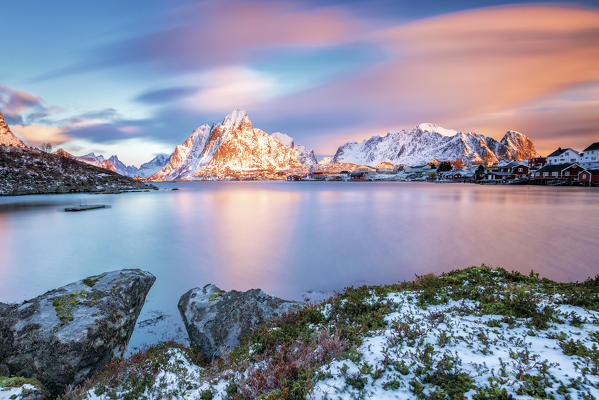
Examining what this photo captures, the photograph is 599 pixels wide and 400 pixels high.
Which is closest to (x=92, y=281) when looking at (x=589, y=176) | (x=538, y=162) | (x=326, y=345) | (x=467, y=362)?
(x=326, y=345)

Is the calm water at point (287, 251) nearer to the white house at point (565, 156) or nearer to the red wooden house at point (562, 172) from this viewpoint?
the red wooden house at point (562, 172)

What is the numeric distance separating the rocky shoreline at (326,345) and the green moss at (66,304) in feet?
0.08

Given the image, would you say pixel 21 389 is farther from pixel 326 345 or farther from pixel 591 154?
pixel 591 154

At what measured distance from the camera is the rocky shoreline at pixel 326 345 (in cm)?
437

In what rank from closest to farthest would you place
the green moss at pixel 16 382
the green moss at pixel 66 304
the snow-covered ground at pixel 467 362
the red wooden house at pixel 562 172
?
1. the snow-covered ground at pixel 467 362
2. the green moss at pixel 16 382
3. the green moss at pixel 66 304
4. the red wooden house at pixel 562 172

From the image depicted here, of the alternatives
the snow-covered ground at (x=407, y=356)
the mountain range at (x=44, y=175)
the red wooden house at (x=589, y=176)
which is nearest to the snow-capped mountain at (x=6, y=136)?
the mountain range at (x=44, y=175)

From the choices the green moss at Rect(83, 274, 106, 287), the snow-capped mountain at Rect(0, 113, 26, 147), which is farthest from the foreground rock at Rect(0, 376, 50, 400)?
the snow-capped mountain at Rect(0, 113, 26, 147)

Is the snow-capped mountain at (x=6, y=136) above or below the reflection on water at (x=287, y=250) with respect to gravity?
above

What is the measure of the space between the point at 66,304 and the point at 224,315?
4134 millimetres

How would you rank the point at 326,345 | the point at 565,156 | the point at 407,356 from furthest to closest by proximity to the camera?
the point at 565,156, the point at 326,345, the point at 407,356

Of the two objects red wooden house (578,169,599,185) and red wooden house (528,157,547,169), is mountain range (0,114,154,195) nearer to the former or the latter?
red wooden house (578,169,599,185)

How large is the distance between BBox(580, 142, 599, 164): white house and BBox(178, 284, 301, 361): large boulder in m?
129

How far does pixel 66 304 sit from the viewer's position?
286 inches

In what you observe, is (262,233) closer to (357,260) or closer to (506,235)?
(357,260)
